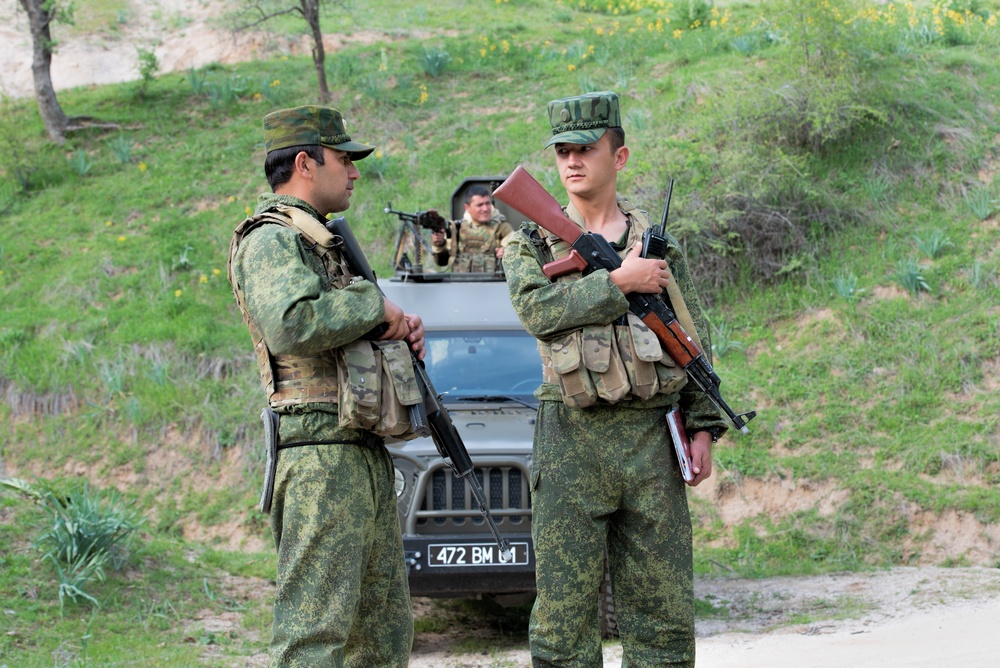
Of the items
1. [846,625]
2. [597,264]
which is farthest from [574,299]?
[846,625]

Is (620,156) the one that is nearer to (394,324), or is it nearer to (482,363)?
(394,324)

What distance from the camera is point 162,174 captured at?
13836 millimetres

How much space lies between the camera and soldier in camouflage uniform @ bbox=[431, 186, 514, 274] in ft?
28.2

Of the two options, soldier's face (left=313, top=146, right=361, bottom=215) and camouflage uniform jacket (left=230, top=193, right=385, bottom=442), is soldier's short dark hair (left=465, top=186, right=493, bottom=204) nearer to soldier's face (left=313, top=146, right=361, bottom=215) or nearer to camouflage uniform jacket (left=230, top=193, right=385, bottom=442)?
soldier's face (left=313, top=146, right=361, bottom=215)

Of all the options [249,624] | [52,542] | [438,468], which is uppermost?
[438,468]

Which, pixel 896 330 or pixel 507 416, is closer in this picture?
pixel 507 416

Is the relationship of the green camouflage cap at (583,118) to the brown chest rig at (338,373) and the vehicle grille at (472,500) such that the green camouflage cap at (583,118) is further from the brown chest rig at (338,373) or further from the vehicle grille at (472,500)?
the vehicle grille at (472,500)

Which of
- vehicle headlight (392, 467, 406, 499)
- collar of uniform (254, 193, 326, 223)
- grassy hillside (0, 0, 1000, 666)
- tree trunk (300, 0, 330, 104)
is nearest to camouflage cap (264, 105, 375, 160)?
collar of uniform (254, 193, 326, 223)

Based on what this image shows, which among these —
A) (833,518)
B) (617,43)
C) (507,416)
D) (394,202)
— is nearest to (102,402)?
(394,202)

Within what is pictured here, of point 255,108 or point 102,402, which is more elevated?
point 255,108

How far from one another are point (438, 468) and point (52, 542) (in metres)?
2.27

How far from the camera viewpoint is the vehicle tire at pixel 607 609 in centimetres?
514

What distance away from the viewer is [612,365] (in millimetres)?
3090

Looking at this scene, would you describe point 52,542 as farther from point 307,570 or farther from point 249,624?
point 307,570
